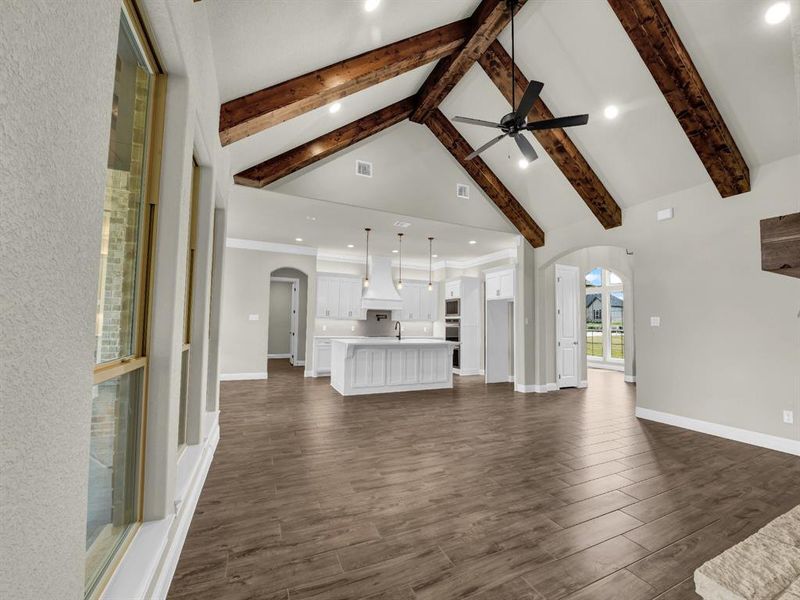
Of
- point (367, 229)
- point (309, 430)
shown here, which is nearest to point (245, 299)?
point (367, 229)

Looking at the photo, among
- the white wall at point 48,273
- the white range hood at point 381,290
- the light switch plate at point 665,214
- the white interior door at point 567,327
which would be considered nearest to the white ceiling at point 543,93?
the light switch plate at point 665,214

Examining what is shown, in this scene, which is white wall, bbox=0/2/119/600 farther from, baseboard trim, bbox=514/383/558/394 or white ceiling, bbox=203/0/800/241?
baseboard trim, bbox=514/383/558/394

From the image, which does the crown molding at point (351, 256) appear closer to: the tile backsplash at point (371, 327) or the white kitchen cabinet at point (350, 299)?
the white kitchen cabinet at point (350, 299)

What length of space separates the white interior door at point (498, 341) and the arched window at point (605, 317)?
10.8 feet

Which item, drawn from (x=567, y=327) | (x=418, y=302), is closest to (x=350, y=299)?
(x=418, y=302)

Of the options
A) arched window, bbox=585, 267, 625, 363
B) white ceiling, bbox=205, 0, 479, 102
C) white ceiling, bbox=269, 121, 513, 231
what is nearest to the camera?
white ceiling, bbox=205, 0, 479, 102

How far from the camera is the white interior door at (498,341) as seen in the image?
7645 mm

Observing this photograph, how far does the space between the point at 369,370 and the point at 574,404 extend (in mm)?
3294

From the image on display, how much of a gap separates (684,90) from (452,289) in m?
Result: 5.96

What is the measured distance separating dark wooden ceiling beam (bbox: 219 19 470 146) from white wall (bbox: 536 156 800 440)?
3.53 metres

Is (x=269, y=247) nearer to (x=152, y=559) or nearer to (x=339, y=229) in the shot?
(x=339, y=229)

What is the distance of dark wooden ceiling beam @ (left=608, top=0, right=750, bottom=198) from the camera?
320 centimetres

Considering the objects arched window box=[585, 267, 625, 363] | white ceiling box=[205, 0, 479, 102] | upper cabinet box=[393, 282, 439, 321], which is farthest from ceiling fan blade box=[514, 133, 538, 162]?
arched window box=[585, 267, 625, 363]

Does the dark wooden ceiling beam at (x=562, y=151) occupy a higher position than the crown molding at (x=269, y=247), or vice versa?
the dark wooden ceiling beam at (x=562, y=151)
